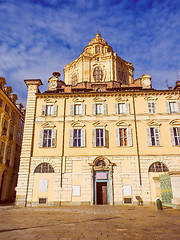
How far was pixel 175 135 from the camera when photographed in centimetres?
2322

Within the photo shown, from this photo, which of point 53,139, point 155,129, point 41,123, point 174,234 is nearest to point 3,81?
point 41,123

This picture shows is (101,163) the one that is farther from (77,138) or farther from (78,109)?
(78,109)

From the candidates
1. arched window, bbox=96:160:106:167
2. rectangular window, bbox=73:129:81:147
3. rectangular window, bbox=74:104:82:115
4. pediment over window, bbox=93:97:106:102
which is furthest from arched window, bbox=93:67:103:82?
arched window, bbox=96:160:106:167

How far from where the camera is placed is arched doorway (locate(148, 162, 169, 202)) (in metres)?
21.2

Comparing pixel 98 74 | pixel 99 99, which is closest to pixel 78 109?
pixel 99 99

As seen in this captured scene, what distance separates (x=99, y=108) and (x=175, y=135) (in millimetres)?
9415

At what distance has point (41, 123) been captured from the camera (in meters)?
24.6

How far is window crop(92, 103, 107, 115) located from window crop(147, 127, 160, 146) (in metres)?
5.69

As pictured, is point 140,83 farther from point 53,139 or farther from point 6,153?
point 6,153

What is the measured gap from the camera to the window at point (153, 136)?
75.5 feet

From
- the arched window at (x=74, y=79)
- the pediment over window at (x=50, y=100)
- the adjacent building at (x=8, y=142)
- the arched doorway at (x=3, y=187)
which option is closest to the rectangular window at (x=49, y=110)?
the pediment over window at (x=50, y=100)

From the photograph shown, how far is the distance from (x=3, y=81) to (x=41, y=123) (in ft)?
34.3

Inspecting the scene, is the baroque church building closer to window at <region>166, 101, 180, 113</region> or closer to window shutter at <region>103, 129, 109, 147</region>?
window shutter at <region>103, 129, 109, 147</region>

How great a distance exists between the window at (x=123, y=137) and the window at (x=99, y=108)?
2.96 meters
